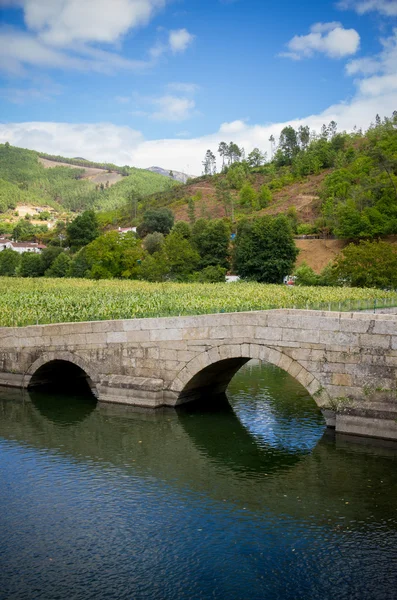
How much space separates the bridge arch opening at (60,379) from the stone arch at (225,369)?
3839 mm

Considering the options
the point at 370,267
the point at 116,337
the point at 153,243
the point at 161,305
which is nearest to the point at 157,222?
the point at 153,243

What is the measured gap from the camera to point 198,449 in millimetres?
15953

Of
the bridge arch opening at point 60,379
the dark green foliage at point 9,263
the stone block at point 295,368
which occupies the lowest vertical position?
the bridge arch opening at point 60,379

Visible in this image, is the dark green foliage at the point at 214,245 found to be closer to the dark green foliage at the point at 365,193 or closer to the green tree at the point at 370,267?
the dark green foliage at the point at 365,193

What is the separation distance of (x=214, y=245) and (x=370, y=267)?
75.1 ft

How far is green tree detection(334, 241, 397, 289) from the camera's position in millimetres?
45875

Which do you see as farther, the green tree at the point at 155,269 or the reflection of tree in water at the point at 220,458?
the green tree at the point at 155,269

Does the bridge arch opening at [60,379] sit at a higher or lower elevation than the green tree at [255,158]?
lower

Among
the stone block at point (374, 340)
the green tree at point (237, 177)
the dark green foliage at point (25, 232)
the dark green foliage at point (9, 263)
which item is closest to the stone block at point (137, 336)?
the stone block at point (374, 340)

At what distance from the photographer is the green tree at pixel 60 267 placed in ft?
251

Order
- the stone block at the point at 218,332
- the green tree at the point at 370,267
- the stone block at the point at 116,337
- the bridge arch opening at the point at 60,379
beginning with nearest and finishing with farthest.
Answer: the stone block at the point at 218,332 < the stone block at the point at 116,337 < the bridge arch opening at the point at 60,379 < the green tree at the point at 370,267

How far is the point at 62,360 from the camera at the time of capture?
67.4 feet

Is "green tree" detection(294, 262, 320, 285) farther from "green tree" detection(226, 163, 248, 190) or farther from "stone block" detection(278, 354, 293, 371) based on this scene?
"green tree" detection(226, 163, 248, 190)

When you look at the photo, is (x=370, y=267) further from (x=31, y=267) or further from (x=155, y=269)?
(x=31, y=267)
